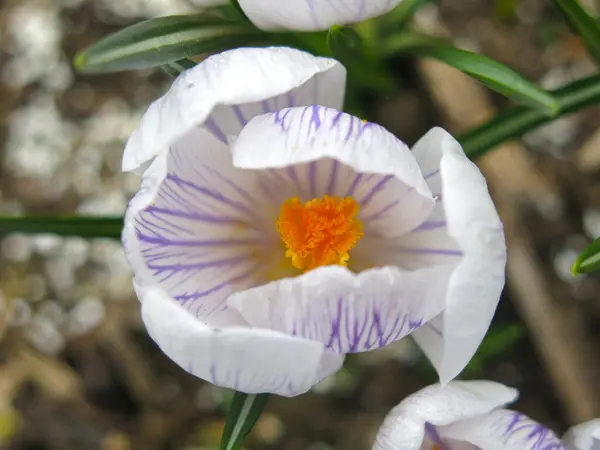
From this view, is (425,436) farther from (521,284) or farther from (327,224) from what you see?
(521,284)

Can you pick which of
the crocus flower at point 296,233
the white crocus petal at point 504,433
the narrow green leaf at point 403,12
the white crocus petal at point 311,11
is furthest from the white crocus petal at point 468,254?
the narrow green leaf at point 403,12

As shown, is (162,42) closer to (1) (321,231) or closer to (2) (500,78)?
(1) (321,231)

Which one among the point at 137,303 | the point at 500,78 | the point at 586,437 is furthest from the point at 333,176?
the point at 137,303

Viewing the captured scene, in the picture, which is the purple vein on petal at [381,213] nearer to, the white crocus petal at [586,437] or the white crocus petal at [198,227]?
the white crocus petal at [198,227]

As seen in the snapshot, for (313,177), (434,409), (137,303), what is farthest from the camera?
(137,303)

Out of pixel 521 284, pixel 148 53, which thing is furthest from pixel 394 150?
pixel 521 284

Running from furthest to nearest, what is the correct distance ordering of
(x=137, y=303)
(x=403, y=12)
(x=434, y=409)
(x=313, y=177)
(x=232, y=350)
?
(x=137, y=303) < (x=403, y=12) < (x=313, y=177) < (x=434, y=409) < (x=232, y=350)
